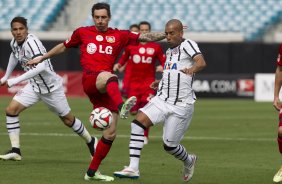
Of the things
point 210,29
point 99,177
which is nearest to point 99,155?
point 99,177

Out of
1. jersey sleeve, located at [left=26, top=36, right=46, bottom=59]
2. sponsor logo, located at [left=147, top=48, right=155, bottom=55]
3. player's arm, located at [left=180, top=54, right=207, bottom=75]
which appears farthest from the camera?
sponsor logo, located at [left=147, top=48, right=155, bottom=55]

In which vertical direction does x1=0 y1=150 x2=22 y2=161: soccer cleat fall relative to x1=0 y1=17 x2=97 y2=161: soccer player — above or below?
below

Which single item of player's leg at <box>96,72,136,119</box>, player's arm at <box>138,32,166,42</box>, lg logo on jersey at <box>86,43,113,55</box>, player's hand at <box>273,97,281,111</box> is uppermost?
player's arm at <box>138,32,166,42</box>

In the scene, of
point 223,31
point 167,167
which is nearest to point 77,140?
point 167,167

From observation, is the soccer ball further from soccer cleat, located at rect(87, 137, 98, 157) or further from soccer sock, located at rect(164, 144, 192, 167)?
soccer cleat, located at rect(87, 137, 98, 157)

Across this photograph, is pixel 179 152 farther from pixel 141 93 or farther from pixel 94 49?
pixel 141 93

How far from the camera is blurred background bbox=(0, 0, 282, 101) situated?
31.4m

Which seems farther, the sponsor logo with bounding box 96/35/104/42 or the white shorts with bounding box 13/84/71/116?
the white shorts with bounding box 13/84/71/116

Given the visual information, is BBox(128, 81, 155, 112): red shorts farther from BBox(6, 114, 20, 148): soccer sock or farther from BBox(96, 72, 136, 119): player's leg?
BBox(96, 72, 136, 119): player's leg

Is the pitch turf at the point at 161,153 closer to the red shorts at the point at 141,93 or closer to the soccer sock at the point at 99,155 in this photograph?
the soccer sock at the point at 99,155

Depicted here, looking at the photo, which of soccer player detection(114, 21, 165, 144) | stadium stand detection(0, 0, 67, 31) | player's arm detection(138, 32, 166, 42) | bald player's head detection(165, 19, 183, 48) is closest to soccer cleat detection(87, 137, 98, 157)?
player's arm detection(138, 32, 166, 42)

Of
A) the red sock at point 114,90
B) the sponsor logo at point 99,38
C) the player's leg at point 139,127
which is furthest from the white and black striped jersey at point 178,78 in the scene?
the sponsor logo at point 99,38

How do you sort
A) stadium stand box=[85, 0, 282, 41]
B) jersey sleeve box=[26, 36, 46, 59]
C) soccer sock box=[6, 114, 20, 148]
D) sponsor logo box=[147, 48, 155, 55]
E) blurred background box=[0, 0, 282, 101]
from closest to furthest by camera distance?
jersey sleeve box=[26, 36, 46, 59]
soccer sock box=[6, 114, 20, 148]
sponsor logo box=[147, 48, 155, 55]
blurred background box=[0, 0, 282, 101]
stadium stand box=[85, 0, 282, 41]

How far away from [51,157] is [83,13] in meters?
23.8
